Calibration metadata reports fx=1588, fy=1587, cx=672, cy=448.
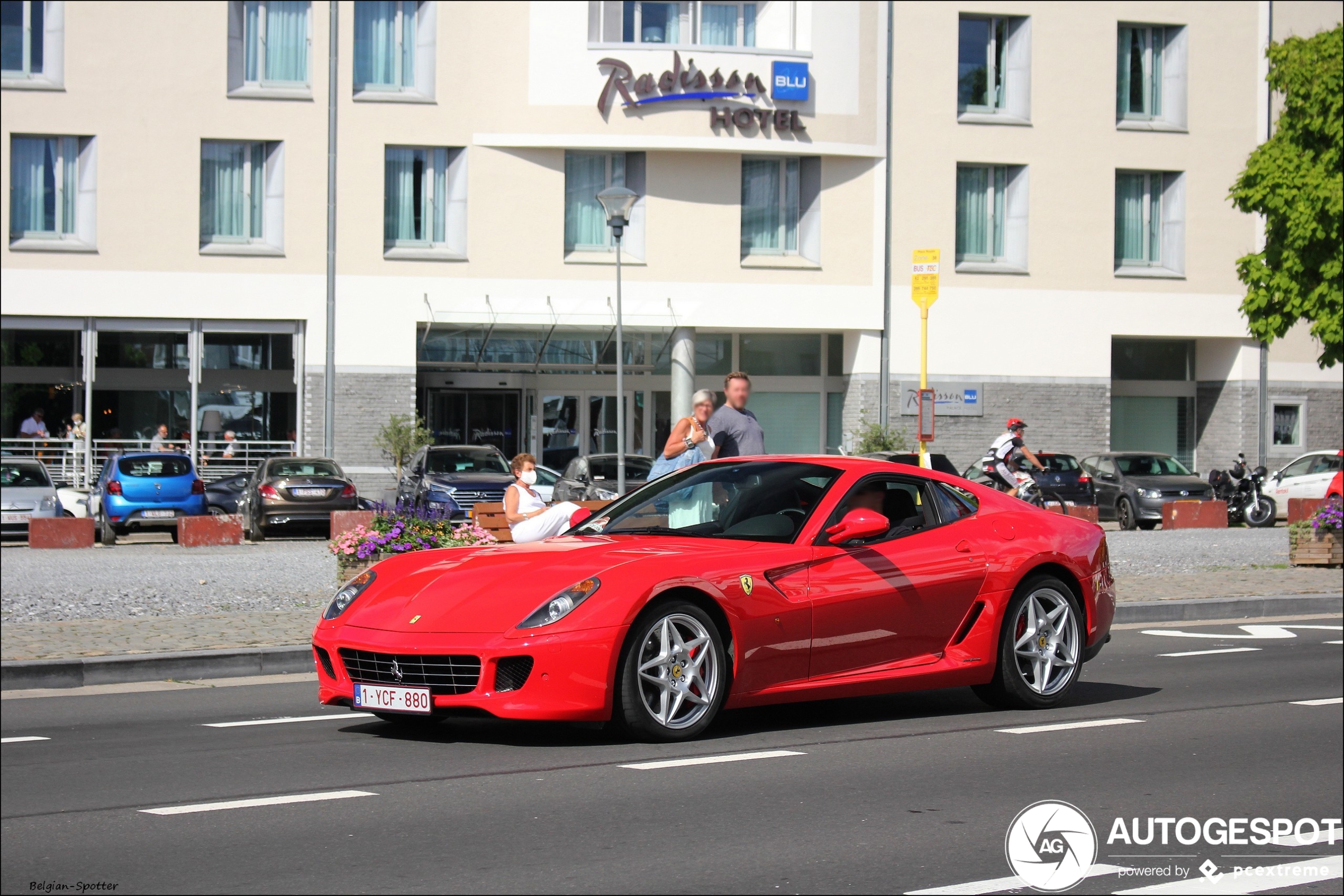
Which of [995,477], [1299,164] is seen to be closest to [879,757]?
[995,477]

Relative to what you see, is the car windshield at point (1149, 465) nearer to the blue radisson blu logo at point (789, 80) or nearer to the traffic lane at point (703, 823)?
the blue radisson blu logo at point (789, 80)

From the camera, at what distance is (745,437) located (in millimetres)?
13039

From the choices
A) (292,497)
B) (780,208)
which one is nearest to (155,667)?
(292,497)

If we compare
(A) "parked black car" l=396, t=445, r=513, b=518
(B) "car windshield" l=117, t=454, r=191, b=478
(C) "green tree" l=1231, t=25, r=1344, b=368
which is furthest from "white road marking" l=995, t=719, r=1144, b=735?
(C) "green tree" l=1231, t=25, r=1344, b=368

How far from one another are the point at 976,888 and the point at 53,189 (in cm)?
3211

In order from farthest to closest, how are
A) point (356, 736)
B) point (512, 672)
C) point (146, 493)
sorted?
point (146, 493) < point (356, 736) < point (512, 672)

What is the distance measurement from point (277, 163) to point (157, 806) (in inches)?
1144

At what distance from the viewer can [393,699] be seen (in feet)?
24.7

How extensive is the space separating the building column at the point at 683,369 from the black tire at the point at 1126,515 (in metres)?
9.61

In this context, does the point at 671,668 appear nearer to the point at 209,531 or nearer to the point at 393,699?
the point at 393,699

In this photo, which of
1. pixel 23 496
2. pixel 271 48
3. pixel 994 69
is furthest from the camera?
pixel 994 69

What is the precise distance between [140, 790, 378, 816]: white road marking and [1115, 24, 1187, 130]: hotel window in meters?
34.6

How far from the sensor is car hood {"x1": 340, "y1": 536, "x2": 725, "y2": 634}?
7395 millimetres

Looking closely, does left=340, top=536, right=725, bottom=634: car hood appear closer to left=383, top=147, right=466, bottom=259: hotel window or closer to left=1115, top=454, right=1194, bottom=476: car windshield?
left=1115, top=454, right=1194, bottom=476: car windshield
